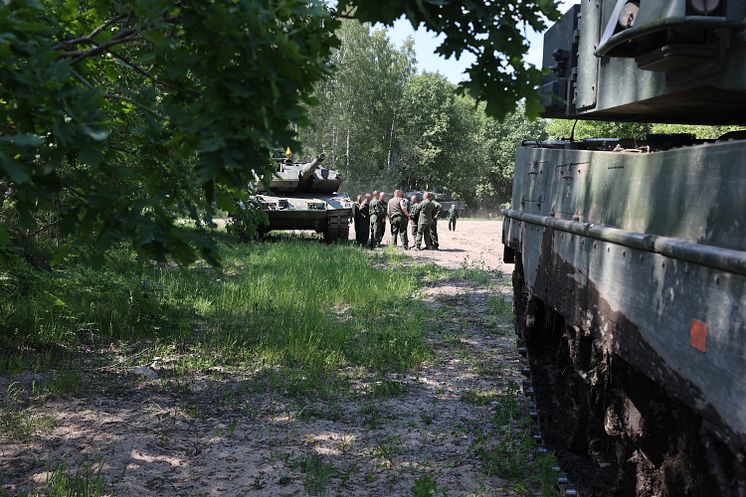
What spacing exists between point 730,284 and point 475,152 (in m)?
52.4

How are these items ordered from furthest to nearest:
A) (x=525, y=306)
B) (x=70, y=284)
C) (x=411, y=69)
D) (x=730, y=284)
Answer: (x=411, y=69)
(x=70, y=284)
(x=525, y=306)
(x=730, y=284)

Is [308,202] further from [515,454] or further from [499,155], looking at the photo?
[499,155]

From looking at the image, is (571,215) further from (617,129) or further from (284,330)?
(617,129)

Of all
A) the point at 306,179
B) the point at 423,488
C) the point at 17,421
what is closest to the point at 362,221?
the point at 306,179

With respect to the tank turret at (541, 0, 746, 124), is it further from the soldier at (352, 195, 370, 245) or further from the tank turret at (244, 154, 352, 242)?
the soldier at (352, 195, 370, 245)

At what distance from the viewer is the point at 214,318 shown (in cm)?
849

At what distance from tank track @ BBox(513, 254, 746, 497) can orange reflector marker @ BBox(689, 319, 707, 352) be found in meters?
0.25

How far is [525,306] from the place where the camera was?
607cm

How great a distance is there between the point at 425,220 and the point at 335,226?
2347mm

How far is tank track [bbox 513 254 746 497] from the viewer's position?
9.29 ft

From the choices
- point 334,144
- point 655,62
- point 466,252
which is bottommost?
point 466,252

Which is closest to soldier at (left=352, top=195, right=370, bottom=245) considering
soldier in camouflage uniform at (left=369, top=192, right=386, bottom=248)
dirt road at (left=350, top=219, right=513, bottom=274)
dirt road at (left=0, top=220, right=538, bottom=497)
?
soldier in camouflage uniform at (left=369, top=192, right=386, bottom=248)

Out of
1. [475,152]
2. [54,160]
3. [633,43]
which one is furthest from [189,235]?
[475,152]

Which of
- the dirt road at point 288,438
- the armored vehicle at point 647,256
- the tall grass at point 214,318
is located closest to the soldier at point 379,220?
the tall grass at point 214,318
